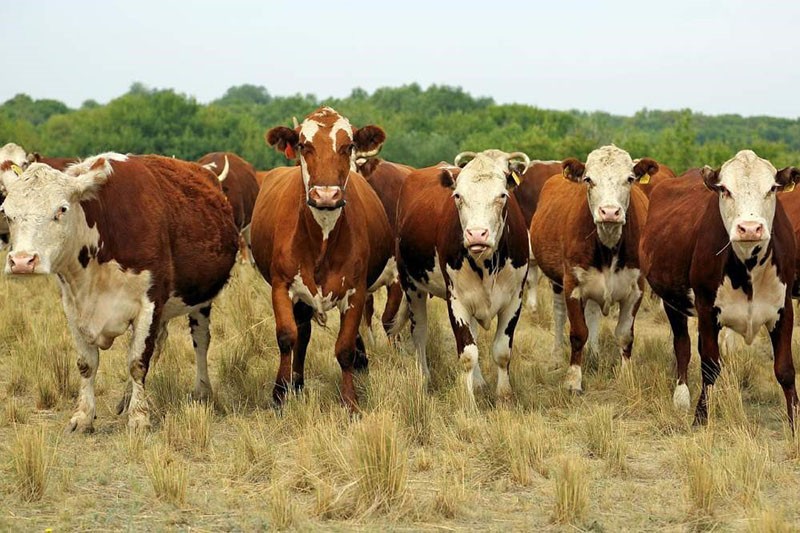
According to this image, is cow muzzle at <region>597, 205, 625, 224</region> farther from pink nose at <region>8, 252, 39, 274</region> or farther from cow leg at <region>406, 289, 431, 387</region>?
pink nose at <region>8, 252, 39, 274</region>

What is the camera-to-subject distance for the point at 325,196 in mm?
7918

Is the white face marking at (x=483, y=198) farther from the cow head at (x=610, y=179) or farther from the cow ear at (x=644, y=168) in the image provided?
the cow ear at (x=644, y=168)

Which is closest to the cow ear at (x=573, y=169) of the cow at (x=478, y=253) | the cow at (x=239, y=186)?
the cow at (x=478, y=253)

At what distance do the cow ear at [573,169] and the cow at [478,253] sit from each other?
1.37 ft

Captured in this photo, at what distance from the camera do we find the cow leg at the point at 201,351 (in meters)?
9.30

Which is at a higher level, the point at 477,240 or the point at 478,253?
the point at 477,240

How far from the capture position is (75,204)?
303 inches

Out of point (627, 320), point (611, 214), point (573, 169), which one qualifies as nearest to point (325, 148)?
point (611, 214)

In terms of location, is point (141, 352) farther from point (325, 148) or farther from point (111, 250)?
point (325, 148)

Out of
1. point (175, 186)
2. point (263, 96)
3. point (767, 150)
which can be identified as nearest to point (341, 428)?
point (175, 186)

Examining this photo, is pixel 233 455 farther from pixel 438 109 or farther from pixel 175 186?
pixel 438 109

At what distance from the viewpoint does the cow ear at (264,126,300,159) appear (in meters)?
8.50

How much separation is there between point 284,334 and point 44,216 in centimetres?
207

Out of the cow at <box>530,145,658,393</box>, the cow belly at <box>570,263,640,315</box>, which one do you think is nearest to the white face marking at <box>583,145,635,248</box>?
the cow at <box>530,145,658,393</box>
